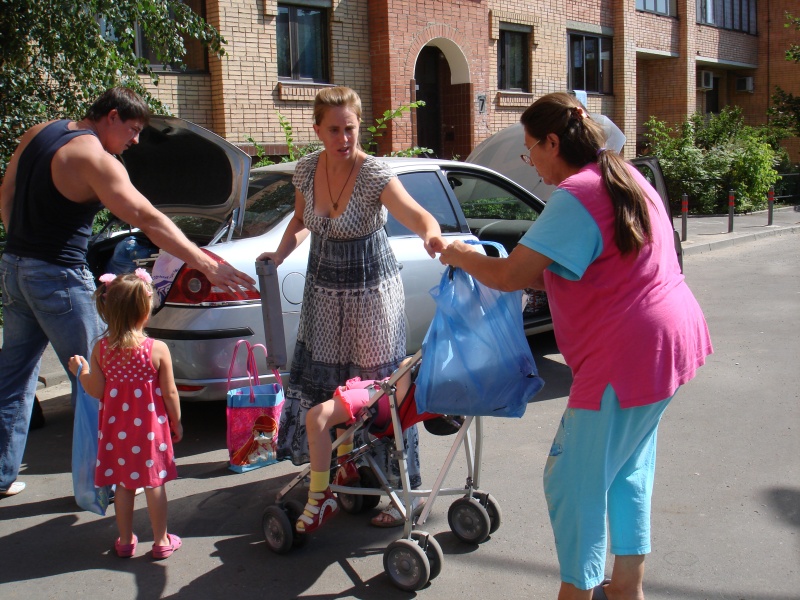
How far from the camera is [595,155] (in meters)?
2.67

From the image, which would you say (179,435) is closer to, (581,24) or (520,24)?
(520,24)

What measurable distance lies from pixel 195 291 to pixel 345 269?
1.48 metres

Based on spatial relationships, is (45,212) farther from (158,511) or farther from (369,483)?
(369,483)

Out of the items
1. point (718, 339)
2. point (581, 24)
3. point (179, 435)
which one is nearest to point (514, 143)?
point (718, 339)

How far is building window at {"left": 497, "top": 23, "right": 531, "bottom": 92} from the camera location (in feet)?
60.4

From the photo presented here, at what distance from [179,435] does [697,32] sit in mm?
25996

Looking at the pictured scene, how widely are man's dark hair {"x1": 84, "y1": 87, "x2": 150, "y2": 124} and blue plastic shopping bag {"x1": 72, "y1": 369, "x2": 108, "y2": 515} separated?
4.09ft

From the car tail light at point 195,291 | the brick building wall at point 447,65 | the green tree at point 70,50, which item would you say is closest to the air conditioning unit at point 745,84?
the brick building wall at point 447,65

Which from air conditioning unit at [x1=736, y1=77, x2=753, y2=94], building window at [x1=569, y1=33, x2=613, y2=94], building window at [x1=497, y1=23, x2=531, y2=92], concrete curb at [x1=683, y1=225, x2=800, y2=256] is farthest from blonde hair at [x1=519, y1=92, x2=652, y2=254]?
air conditioning unit at [x1=736, y1=77, x2=753, y2=94]

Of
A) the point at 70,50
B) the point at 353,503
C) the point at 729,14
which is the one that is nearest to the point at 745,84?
the point at 729,14

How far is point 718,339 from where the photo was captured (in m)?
7.85

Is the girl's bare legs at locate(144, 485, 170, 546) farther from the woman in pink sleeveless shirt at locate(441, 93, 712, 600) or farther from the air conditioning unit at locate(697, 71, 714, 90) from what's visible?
the air conditioning unit at locate(697, 71, 714, 90)

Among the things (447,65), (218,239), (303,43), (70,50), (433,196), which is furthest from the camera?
(447,65)

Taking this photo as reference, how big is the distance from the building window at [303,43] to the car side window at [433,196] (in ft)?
29.4
